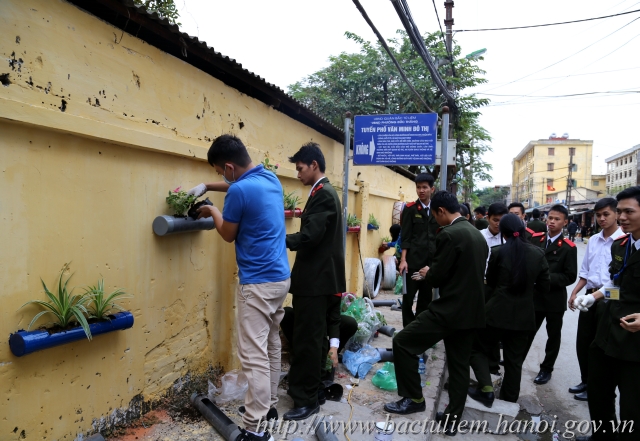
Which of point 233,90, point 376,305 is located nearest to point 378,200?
point 376,305

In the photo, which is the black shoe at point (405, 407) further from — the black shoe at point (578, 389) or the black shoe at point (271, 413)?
the black shoe at point (578, 389)

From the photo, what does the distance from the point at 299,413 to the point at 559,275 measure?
307cm

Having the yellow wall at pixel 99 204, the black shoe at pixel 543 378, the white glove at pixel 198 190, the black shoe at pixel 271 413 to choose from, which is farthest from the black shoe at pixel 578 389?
the white glove at pixel 198 190

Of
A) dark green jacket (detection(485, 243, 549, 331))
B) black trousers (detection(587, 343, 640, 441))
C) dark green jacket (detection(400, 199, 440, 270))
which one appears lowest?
black trousers (detection(587, 343, 640, 441))

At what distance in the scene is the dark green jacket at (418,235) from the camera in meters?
4.77

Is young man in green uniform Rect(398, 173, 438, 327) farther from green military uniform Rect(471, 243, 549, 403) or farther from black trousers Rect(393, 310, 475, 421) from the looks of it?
black trousers Rect(393, 310, 475, 421)

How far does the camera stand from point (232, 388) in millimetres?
3352

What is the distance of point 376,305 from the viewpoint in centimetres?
729

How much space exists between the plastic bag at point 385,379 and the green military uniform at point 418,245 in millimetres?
1035

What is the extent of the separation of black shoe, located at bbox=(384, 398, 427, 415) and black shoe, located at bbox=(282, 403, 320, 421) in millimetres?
657

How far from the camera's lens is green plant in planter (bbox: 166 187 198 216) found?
2.96 meters

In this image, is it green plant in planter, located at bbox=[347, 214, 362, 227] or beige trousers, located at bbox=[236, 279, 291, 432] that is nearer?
beige trousers, located at bbox=[236, 279, 291, 432]

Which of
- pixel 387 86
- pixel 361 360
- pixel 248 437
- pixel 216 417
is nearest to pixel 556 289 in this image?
pixel 361 360

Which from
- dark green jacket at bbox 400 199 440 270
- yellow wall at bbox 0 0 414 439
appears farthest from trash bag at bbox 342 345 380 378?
yellow wall at bbox 0 0 414 439
